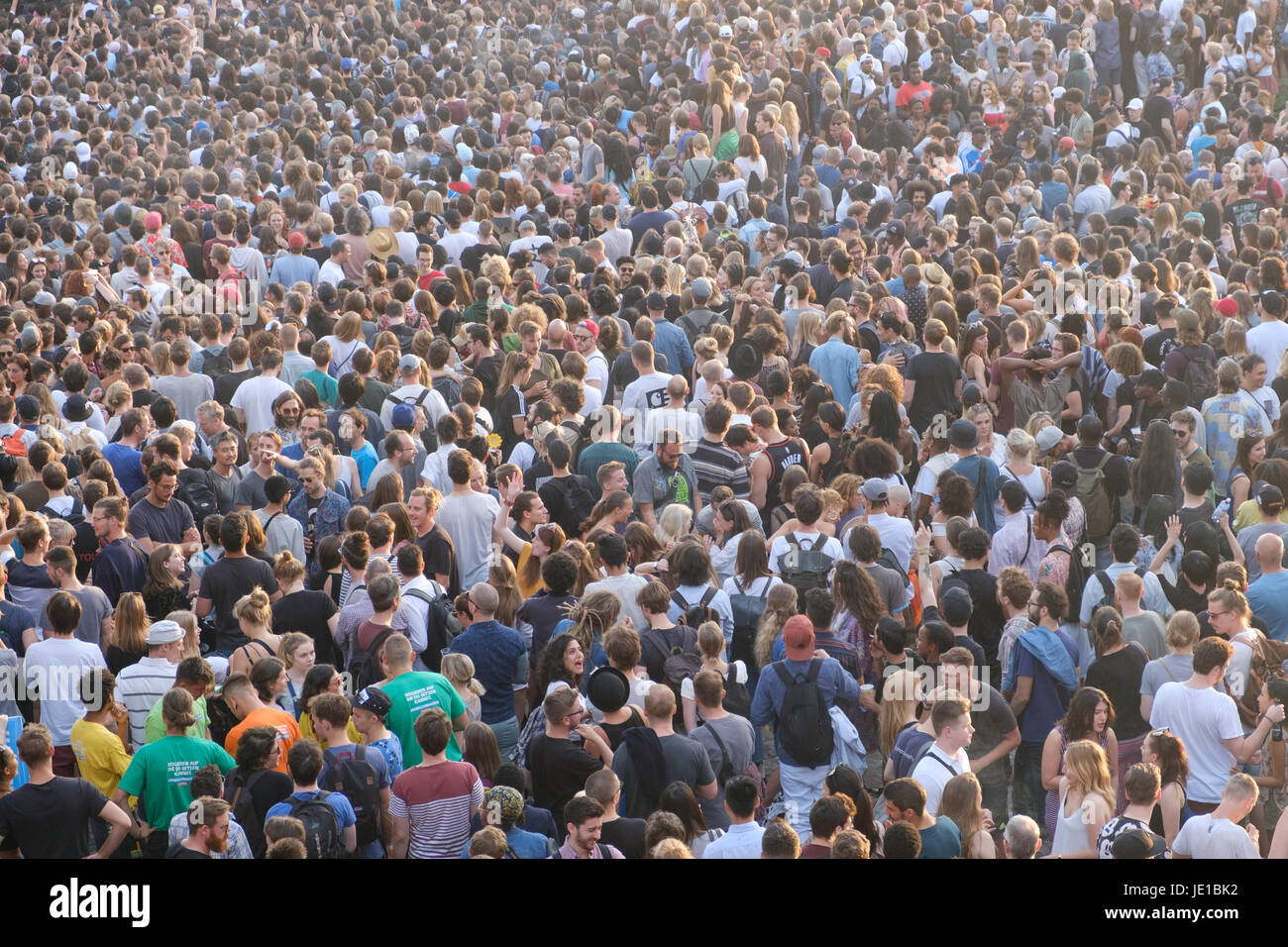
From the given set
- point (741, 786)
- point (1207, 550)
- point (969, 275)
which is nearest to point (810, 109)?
point (969, 275)

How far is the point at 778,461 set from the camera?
10.2m

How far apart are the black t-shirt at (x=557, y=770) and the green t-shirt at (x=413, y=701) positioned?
0.49m

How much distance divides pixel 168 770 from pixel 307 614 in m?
1.45

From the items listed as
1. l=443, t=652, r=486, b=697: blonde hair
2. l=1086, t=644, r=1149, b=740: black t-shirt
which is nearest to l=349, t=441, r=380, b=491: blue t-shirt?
l=443, t=652, r=486, b=697: blonde hair

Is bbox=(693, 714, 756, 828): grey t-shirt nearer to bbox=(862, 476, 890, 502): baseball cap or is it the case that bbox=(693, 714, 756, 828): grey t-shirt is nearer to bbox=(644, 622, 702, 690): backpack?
bbox=(644, 622, 702, 690): backpack

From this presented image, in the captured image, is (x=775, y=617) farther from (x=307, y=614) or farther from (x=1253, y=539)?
(x=1253, y=539)

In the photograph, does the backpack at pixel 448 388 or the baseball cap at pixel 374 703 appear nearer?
the baseball cap at pixel 374 703

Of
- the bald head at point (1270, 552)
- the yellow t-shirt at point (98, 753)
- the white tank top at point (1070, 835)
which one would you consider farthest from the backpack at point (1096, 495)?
the yellow t-shirt at point (98, 753)

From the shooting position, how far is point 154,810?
Answer: 7.36 meters

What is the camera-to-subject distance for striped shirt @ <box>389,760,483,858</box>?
7.12 metres

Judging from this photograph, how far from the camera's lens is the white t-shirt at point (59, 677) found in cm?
805

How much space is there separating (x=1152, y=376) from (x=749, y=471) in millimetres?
3130

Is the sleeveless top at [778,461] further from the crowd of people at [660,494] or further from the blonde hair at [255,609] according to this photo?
the blonde hair at [255,609]

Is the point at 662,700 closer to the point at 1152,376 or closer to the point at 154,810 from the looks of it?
the point at 154,810
